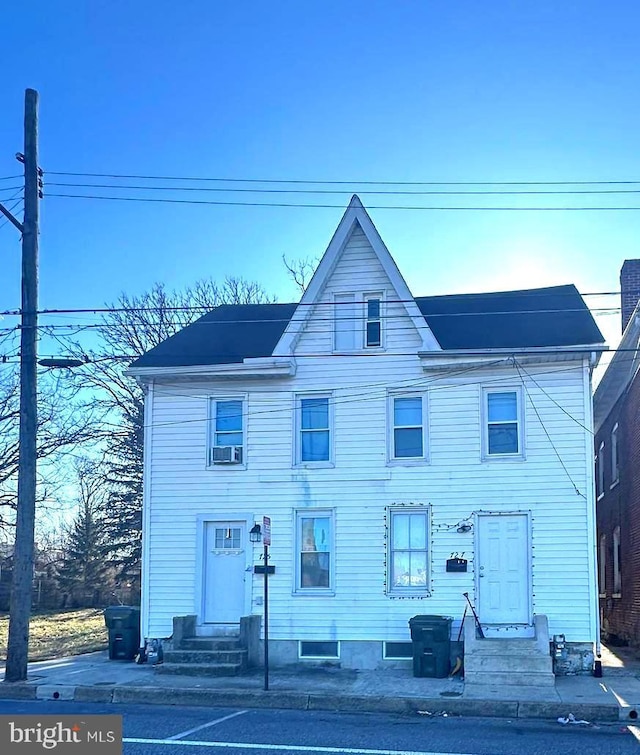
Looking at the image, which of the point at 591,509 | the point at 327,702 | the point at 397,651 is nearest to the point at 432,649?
the point at 397,651

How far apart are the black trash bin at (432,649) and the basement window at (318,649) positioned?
1934 millimetres

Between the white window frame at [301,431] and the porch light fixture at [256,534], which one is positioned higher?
the white window frame at [301,431]

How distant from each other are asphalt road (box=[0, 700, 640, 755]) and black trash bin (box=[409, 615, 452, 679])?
3299 millimetres

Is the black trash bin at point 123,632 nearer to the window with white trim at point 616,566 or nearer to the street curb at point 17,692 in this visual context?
the street curb at point 17,692

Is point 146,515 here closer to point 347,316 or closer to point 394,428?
point 394,428

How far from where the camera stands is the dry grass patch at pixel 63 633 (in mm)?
22406

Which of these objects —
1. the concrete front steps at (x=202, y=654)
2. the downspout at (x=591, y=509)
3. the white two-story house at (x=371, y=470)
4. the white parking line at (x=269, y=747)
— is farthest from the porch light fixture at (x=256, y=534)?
the white parking line at (x=269, y=747)

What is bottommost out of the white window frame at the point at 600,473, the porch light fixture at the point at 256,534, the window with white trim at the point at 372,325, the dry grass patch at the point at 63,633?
the dry grass patch at the point at 63,633

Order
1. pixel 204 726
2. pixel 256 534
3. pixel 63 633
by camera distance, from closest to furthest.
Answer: pixel 204 726
pixel 256 534
pixel 63 633

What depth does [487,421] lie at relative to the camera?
715 inches

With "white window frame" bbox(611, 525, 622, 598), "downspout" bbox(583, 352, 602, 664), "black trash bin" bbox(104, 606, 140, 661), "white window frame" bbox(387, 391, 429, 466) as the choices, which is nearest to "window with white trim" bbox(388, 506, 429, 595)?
"white window frame" bbox(387, 391, 429, 466)

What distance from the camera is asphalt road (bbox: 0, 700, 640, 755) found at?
10.4 m

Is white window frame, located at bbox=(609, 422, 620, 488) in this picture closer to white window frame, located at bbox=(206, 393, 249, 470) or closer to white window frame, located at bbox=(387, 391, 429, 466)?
white window frame, located at bbox=(387, 391, 429, 466)

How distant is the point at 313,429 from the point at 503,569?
4.68 m
